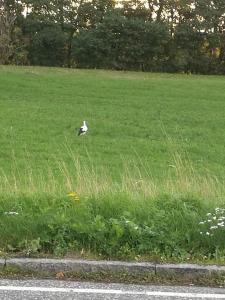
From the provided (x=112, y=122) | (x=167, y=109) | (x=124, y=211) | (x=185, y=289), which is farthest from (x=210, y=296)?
(x=167, y=109)

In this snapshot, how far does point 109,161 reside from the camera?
16.2 metres

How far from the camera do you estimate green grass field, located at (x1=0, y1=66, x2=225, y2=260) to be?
20.8ft

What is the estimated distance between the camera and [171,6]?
219ft

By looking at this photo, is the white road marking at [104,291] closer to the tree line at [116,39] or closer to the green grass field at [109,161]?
the green grass field at [109,161]

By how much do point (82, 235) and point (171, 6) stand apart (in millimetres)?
Answer: 63532

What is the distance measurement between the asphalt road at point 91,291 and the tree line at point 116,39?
5729 cm

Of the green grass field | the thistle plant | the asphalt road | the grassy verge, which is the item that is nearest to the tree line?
the green grass field

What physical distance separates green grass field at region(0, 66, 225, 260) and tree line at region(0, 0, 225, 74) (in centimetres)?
2208

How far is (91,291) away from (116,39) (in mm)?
60271

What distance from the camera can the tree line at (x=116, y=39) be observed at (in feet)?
206

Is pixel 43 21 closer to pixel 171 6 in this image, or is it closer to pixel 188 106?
pixel 171 6

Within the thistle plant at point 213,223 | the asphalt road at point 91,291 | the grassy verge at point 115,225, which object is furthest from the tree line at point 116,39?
the asphalt road at point 91,291

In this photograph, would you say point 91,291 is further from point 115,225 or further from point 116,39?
point 116,39

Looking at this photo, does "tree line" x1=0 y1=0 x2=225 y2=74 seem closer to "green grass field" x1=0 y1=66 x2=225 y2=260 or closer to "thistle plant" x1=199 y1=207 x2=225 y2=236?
"green grass field" x1=0 y1=66 x2=225 y2=260
